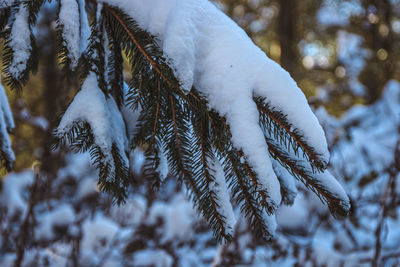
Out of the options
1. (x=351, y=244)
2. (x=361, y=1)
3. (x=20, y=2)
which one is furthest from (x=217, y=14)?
(x=361, y=1)

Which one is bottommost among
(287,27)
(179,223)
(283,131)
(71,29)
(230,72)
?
(179,223)

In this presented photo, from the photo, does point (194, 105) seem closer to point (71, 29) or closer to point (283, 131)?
point (283, 131)

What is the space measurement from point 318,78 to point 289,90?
632cm

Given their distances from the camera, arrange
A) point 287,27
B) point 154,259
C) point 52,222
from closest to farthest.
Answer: point 154,259
point 52,222
point 287,27

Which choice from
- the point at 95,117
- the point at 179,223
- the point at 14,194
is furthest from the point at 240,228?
the point at 14,194

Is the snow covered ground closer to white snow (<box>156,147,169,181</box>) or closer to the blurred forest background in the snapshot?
the blurred forest background

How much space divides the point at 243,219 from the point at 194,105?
2.09 m

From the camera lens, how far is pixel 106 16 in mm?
1001

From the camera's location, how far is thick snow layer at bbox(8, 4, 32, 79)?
916 millimetres

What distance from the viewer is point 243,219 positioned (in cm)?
274

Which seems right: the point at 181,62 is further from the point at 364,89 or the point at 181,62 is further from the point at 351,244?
the point at 364,89

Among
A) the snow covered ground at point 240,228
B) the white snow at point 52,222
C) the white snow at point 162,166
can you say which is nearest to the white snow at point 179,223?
the snow covered ground at point 240,228

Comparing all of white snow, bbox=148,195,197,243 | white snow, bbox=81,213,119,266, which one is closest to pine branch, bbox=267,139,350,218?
white snow, bbox=148,195,197,243

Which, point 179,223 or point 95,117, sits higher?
point 95,117
